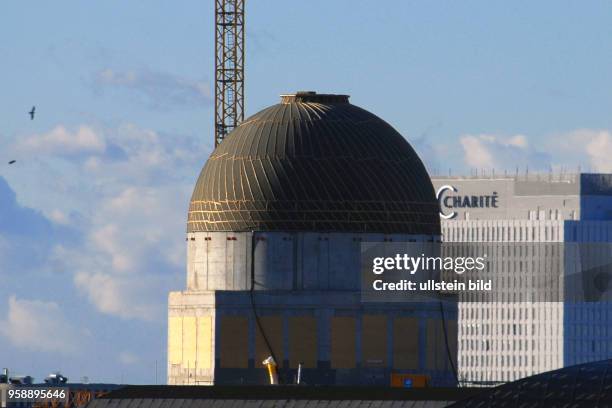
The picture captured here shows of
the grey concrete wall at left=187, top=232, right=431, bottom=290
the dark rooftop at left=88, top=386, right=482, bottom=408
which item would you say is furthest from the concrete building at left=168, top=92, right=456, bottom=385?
the dark rooftop at left=88, top=386, right=482, bottom=408

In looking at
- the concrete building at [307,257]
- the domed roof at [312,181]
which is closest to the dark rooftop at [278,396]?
the concrete building at [307,257]

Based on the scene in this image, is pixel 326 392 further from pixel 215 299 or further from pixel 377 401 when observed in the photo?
pixel 215 299

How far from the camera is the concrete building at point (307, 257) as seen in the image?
194875 mm

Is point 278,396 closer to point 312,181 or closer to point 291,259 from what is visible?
point 291,259

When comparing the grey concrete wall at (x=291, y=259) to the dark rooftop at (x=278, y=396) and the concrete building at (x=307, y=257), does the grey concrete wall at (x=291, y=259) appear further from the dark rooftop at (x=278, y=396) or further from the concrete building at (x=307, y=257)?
the dark rooftop at (x=278, y=396)

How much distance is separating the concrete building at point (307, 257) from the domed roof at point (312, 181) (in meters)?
0.06

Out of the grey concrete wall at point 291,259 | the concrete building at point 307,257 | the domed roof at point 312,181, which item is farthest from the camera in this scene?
the domed roof at point 312,181

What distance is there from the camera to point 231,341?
644ft

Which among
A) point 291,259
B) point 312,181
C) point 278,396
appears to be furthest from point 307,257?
point 278,396

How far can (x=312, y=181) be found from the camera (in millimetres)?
195375

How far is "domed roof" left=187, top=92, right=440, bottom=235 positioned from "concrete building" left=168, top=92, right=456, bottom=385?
64 millimetres

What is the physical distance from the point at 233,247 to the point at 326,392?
114 feet

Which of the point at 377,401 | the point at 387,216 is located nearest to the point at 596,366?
the point at 377,401

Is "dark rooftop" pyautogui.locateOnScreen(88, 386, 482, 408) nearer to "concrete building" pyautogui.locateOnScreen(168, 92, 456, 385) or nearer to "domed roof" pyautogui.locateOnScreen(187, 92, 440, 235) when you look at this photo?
"concrete building" pyautogui.locateOnScreen(168, 92, 456, 385)
